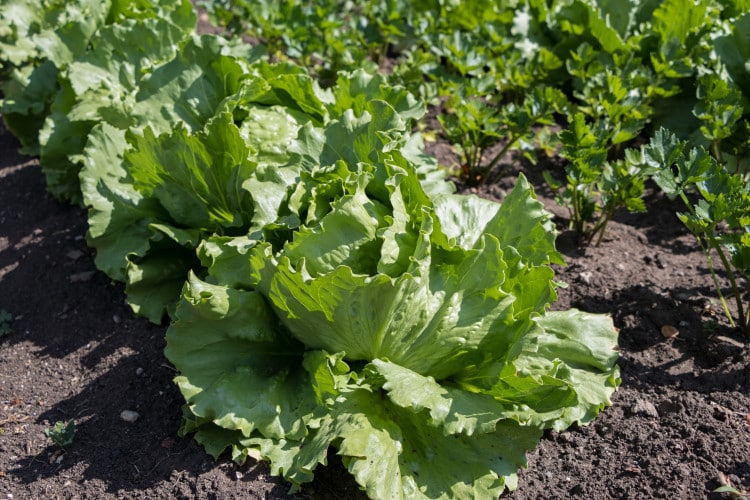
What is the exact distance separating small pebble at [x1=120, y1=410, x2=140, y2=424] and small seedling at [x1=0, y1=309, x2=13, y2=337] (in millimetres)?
1155

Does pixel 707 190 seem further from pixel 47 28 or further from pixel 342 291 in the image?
pixel 47 28

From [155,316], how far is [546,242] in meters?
2.18

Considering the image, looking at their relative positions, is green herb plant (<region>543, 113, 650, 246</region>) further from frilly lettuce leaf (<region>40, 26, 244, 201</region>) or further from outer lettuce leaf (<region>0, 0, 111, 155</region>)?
outer lettuce leaf (<region>0, 0, 111, 155</region>)

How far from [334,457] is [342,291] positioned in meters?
0.93

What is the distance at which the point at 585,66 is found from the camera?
5582mm

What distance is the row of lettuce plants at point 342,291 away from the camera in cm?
331

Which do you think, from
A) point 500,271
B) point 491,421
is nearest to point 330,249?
point 500,271

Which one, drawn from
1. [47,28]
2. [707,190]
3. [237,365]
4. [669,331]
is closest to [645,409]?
[669,331]

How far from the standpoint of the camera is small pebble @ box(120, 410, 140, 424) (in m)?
3.95

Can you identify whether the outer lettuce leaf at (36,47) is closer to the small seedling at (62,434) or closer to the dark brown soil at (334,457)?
the dark brown soil at (334,457)

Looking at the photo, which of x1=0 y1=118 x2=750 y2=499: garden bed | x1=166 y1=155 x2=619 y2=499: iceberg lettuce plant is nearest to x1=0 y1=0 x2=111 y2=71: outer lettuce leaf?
x1=0 y1=118 x2=750 y2=499: garden bed

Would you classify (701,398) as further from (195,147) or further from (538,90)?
(195,147)

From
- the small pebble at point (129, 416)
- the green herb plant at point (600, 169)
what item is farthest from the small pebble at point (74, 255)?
the green herb plant at point (600, 169)

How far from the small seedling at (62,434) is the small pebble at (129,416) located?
239mm
